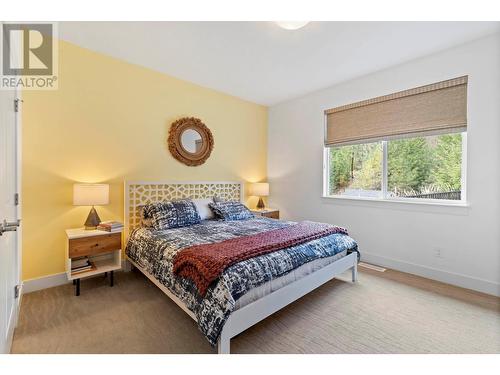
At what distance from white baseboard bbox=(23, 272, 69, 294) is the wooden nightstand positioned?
14 cm

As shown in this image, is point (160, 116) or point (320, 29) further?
point (160, 116)

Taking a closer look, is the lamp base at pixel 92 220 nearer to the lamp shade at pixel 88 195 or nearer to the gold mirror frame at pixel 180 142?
A: the lamp shade at pixel 88 195

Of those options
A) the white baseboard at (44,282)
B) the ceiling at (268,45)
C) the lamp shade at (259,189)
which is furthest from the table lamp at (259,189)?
the white baseboard at (44,282)

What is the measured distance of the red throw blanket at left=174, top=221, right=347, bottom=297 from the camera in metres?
1.63

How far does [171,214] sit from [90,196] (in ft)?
2.80

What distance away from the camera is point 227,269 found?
1.63 metres

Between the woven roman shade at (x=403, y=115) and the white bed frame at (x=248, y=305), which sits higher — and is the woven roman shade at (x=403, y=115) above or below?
above

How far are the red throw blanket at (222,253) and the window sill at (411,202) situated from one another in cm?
138

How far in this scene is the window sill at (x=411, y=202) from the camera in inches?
105

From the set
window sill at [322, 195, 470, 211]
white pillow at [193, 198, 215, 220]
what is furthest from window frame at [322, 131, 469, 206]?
white pillow at [193, 198, 215, 220]
